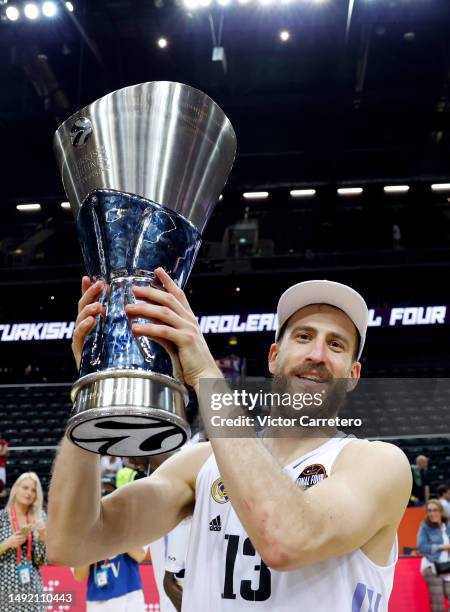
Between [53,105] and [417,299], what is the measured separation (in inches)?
423

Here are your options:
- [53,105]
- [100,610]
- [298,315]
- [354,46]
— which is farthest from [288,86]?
[298,315]

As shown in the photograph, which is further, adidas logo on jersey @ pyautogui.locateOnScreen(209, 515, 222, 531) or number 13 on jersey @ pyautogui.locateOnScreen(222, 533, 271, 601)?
adidas logo on jersey @ pyautogui.locateOnScreen(209, 515, 222, 531)

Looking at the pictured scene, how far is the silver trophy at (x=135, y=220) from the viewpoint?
3.62 ft

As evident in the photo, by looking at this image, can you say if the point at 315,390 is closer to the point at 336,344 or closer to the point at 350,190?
the point at 336,344

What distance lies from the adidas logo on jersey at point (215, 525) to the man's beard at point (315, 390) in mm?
288

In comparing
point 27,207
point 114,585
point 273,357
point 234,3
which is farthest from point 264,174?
point 273,357

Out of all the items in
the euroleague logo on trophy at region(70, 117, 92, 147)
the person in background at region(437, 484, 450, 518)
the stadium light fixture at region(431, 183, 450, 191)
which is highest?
the stadium light fixture at region(431, 183, 450, 191)

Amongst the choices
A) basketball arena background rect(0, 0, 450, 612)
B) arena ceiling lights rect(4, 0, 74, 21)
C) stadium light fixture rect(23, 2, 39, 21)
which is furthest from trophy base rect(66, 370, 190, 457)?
basketball arena background rect(0, 0, 450, 612)

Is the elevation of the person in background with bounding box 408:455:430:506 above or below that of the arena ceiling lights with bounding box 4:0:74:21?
below

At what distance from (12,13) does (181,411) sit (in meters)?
13.4

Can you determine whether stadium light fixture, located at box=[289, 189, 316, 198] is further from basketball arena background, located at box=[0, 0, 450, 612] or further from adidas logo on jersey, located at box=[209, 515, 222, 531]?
adidas logo on jersey, located at box=[209, 515, 222, 531]

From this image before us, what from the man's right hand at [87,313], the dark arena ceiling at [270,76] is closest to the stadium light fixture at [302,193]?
the dark arena ceiling at [270,76]

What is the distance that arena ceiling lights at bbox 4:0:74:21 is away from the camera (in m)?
12.6

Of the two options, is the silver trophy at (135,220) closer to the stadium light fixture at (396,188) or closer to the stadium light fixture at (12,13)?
the stadium light fixture at (12,13)
